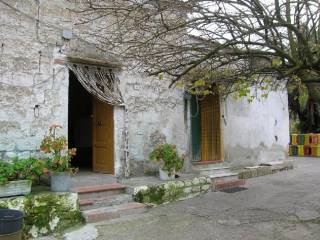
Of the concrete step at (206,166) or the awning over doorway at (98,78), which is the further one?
the concrete step at (206,166)

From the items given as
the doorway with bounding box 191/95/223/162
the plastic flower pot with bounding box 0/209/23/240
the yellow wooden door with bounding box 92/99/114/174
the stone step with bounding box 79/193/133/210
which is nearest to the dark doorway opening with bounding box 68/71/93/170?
the yellow wooden door with bounding box 92/99/114/174

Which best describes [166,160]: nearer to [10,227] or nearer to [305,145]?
[10,227]

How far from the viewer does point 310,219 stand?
619 centimetres

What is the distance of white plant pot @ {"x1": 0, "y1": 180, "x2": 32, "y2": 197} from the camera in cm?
546

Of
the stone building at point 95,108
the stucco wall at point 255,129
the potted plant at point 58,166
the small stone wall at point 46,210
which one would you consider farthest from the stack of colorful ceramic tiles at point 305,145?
the small stone wall at point 46,210

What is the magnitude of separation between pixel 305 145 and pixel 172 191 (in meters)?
13.1

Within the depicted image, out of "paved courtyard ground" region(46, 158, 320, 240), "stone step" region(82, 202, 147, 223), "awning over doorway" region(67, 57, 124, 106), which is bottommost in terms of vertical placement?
"paved courtyard ground" region(46, 158, 320, 240)

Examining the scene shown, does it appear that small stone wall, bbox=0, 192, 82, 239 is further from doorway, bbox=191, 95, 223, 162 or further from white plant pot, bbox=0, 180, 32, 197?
doorway, bbox=191, 95, 223, 162

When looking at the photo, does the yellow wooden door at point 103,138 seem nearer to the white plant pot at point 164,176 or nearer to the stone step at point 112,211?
the white plant pot at point 164,176

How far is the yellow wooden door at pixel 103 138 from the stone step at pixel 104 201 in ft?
4.40

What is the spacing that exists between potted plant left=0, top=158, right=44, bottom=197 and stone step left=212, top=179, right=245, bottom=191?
4.31 metres

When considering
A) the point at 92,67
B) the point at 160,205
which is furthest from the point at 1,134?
the point at 160,205

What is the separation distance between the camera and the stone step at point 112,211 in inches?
237

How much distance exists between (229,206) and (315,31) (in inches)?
140
